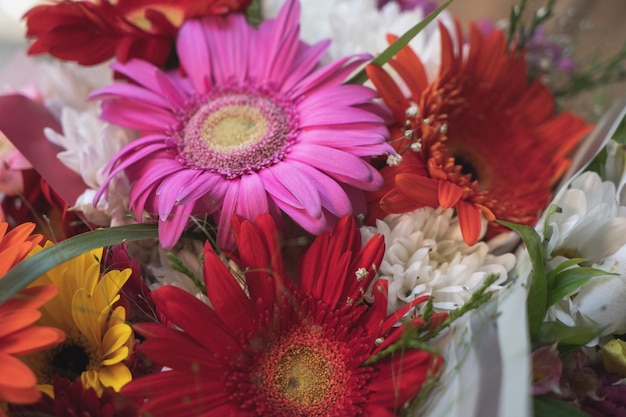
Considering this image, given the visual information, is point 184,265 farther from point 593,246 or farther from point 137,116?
point 593,246

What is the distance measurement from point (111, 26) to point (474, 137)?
422 mm

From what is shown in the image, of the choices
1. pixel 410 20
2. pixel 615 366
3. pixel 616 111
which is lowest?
pixel 615 366

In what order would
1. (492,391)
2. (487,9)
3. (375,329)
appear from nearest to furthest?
1. (492,391)
2. (375,329)
3. (487,9)

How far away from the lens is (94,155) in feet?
1.84

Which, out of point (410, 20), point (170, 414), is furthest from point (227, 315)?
point (410, 20)

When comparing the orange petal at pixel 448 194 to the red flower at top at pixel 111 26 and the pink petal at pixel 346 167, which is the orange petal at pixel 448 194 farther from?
the red flower at top at pixel 111 26

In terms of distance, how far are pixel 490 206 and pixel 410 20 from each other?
26 centimetres

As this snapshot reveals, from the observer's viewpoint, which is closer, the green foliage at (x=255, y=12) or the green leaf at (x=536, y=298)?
the green leaf at (x=536, y=298)

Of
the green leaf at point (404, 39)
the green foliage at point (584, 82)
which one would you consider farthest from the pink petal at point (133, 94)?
the green foliage at point (584, 82)

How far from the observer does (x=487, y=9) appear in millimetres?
1107

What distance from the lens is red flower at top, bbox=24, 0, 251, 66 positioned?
58 cm

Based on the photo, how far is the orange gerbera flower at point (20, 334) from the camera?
37 cm

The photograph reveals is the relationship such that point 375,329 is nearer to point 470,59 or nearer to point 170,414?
point 170,414

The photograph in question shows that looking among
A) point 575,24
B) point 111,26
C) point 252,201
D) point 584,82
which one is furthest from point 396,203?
point 575,24
